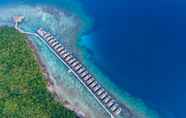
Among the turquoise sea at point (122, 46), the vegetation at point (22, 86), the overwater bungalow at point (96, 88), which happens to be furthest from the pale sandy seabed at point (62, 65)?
the vegetation at point (22, 86)

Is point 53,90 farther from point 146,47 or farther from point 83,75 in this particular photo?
point 146,47

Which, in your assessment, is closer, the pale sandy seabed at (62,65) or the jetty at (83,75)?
the jetty at (83,75)

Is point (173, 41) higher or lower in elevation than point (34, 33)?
higher

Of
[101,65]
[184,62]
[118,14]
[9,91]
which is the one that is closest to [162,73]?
[184,62]

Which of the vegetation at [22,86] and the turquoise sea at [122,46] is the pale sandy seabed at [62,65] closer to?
the turquoise sea at [122,46]

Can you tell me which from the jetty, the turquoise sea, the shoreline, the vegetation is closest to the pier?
the jetty

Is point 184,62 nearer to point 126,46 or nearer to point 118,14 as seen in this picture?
point 126,46

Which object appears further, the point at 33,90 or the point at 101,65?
the point at 101,65
